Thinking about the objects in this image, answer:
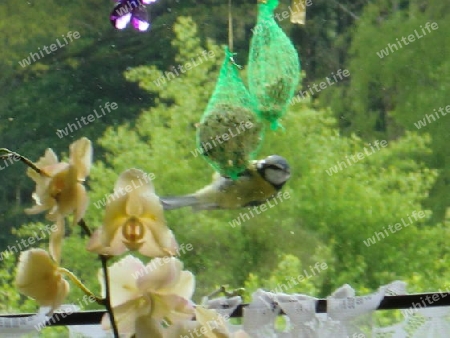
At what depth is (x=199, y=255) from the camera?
126 centimetres

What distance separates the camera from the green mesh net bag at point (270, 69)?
100cm

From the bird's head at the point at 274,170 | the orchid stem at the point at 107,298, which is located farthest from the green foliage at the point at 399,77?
the orchid stem at the point at 107,298

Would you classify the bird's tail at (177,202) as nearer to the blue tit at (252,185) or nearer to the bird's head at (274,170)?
the blue tit at (252,185)

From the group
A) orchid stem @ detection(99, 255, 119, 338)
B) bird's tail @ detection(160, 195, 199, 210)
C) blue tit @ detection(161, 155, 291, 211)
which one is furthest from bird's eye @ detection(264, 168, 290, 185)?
orchid stem @ detection(99, 255, 119, 338)

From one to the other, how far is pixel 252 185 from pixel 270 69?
0.17m

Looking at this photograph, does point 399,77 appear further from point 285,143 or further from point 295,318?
point 295,318

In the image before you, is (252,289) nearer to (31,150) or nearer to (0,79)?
(31,150)

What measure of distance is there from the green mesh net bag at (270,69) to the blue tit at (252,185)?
0.07 meters

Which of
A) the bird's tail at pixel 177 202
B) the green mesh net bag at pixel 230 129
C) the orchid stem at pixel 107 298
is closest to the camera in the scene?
the orchid stem at pixel 107 298

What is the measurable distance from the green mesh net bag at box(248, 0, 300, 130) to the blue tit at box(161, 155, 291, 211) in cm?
7

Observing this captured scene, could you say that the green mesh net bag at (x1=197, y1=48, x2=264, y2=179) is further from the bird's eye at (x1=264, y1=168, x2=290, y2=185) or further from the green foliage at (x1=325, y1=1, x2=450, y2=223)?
the green foliage at (x1=325, y1=1, x2=450, y2=223)

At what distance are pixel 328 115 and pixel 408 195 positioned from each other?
0.20 meters

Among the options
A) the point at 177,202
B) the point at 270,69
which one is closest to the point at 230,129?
the point at 270,69

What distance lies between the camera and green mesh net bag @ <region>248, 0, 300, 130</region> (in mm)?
1000
